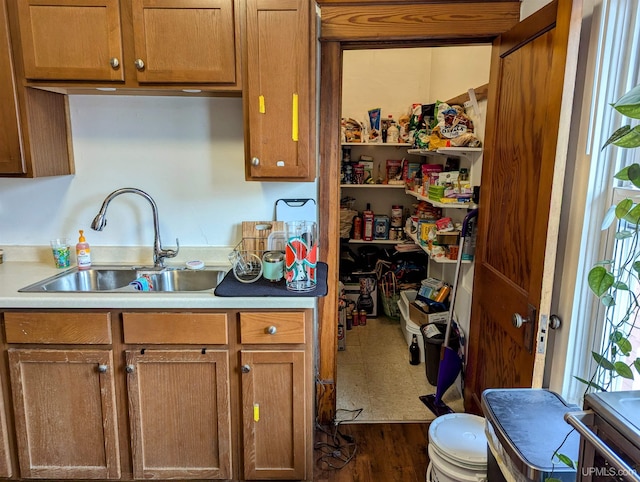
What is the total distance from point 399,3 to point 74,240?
2015 millimetres

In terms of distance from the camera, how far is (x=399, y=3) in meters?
1.99

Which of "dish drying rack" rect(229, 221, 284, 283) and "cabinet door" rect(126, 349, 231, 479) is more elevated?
"dish drying rack" rect(229, 221, 284, 283)

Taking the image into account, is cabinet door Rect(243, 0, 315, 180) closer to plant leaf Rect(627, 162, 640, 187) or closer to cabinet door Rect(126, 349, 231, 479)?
cabinet door Rect(126, 349, 231, 479)

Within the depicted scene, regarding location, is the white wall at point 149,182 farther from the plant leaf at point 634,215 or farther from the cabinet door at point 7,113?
the plant leaf at point 634,215

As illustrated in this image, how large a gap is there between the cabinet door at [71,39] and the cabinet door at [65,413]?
1.16 m

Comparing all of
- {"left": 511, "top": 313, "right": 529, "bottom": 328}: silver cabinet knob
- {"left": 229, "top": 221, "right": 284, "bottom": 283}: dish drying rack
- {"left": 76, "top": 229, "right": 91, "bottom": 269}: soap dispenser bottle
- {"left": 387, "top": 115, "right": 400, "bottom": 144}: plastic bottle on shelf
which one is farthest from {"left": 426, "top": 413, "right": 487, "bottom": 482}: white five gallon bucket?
{"left": 387, "top": 115, "right": 400, "bottom": 144}: plastic bottle on shelf

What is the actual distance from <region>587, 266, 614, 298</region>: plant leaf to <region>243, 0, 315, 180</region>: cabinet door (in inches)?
45.6

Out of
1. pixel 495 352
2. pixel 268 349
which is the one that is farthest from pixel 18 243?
pixel 495 352

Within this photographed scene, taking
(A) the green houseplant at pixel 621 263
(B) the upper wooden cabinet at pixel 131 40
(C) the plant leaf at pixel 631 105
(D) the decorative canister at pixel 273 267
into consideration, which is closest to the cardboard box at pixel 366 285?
(D) the decorative canister at pixel 273 267

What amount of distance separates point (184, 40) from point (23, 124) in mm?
802

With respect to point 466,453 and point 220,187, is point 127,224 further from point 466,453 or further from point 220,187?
point 466,453

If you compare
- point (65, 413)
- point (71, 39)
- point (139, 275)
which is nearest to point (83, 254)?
point (139, 275)

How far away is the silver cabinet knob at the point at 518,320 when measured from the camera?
1570 mm

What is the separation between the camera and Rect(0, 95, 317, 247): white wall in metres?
2.18
